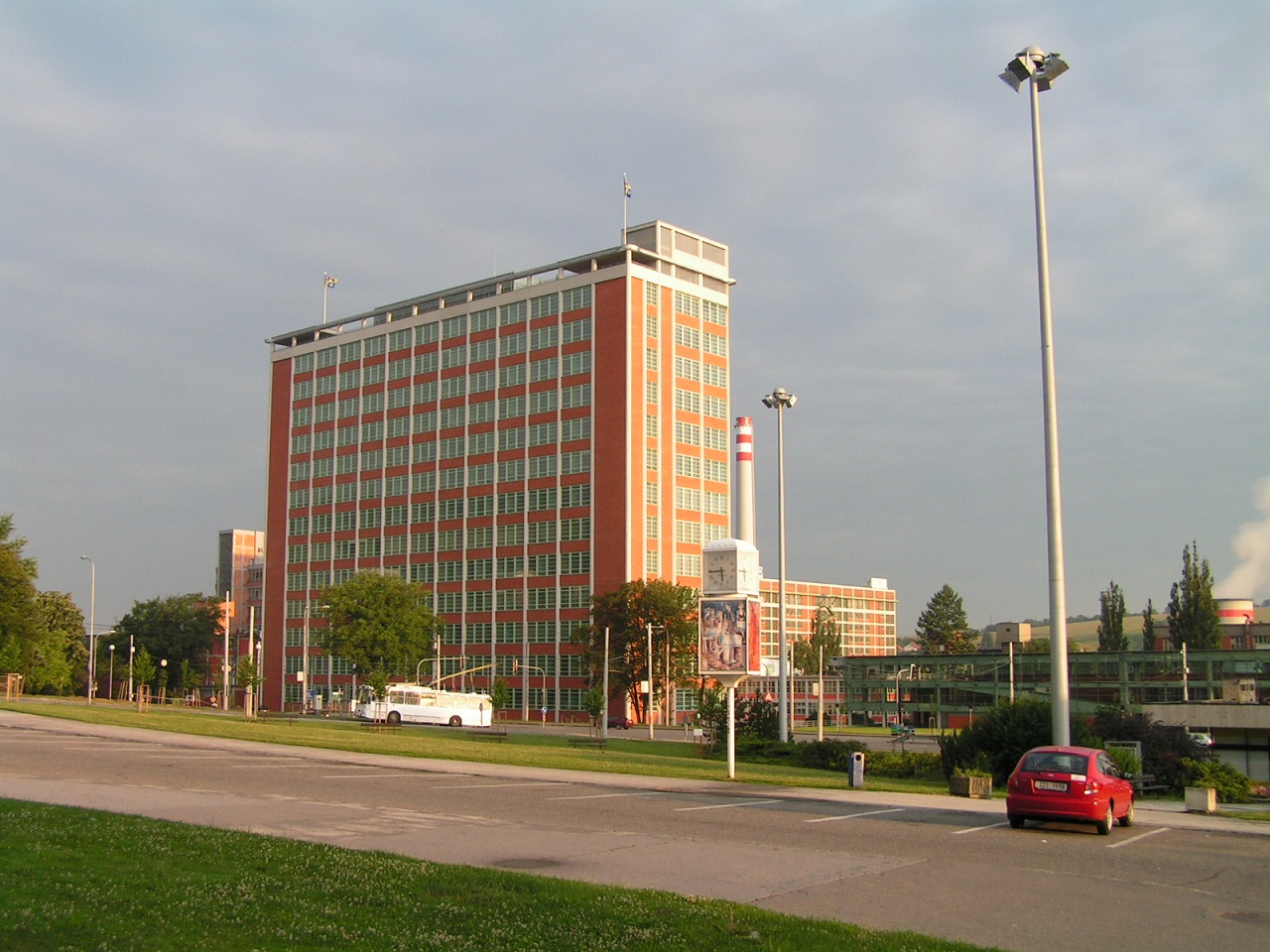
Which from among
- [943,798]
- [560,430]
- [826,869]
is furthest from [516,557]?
[826,869]

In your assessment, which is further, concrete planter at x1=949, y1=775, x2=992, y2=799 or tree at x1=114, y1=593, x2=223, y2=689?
tree at x1=114, y1=593, x2=223, y2=689

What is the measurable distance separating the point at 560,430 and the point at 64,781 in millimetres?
87373

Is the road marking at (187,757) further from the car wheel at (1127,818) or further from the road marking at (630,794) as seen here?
the car wheel at (1127,818)

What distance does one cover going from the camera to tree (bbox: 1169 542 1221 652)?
10944 centimetres

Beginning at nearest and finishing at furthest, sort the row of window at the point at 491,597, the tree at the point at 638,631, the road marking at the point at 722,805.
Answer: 1. the road marking at the point at 722,805
2. the tree at the point at 638,631
3. the row of window at the point at 491,597

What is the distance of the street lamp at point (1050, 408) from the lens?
2527 cm

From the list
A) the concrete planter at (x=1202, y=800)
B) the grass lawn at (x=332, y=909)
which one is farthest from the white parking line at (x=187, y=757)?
the concrete planter at (x=1202, y=800)

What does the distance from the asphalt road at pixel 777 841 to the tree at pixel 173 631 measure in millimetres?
115954

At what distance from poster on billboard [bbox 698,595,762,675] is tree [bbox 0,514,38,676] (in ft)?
217

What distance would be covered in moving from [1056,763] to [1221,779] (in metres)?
13.6

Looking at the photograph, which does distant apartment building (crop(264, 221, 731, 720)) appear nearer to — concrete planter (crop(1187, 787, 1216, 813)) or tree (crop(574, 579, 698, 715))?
tree (crop(574, 579, 698, 715))

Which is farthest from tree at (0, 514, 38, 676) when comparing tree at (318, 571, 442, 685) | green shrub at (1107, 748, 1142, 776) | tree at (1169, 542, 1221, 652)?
tree at (1169, 542, 1221, 652)

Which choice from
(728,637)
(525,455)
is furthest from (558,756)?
(525,455)

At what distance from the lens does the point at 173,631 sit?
454 feet
